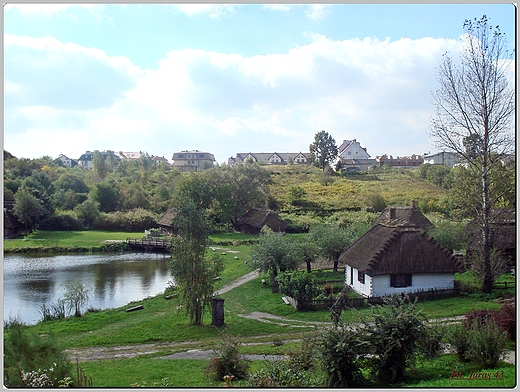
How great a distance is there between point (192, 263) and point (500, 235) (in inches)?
672

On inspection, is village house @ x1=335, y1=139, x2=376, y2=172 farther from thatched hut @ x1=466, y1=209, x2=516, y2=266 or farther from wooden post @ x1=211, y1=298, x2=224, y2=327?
wooden post @ x1=211, y1=298, x2=224, y2=327

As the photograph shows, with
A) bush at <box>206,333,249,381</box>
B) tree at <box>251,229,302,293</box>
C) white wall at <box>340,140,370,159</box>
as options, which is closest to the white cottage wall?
tree at <box>251,229,302,293</box>

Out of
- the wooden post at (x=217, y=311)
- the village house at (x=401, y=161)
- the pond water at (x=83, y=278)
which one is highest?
the village house at (x=401, y=161)

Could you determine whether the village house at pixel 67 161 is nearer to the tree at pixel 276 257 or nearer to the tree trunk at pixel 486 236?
the tree at pixel 276 257

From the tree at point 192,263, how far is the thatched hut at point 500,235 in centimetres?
1322

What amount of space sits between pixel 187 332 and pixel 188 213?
4769 mm

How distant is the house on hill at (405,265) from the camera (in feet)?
75.7

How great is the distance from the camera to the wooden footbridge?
4772 centimetres

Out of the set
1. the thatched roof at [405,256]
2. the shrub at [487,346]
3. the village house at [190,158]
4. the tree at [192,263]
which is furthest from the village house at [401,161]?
the shrub at [487,346]

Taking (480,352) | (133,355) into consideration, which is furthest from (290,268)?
(480,352)

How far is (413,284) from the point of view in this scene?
23281 mm

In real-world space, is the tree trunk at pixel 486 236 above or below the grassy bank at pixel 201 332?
above

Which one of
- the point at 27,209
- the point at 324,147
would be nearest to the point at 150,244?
the point at 27,209

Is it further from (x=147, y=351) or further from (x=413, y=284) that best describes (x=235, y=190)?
(x=147, y=351)
